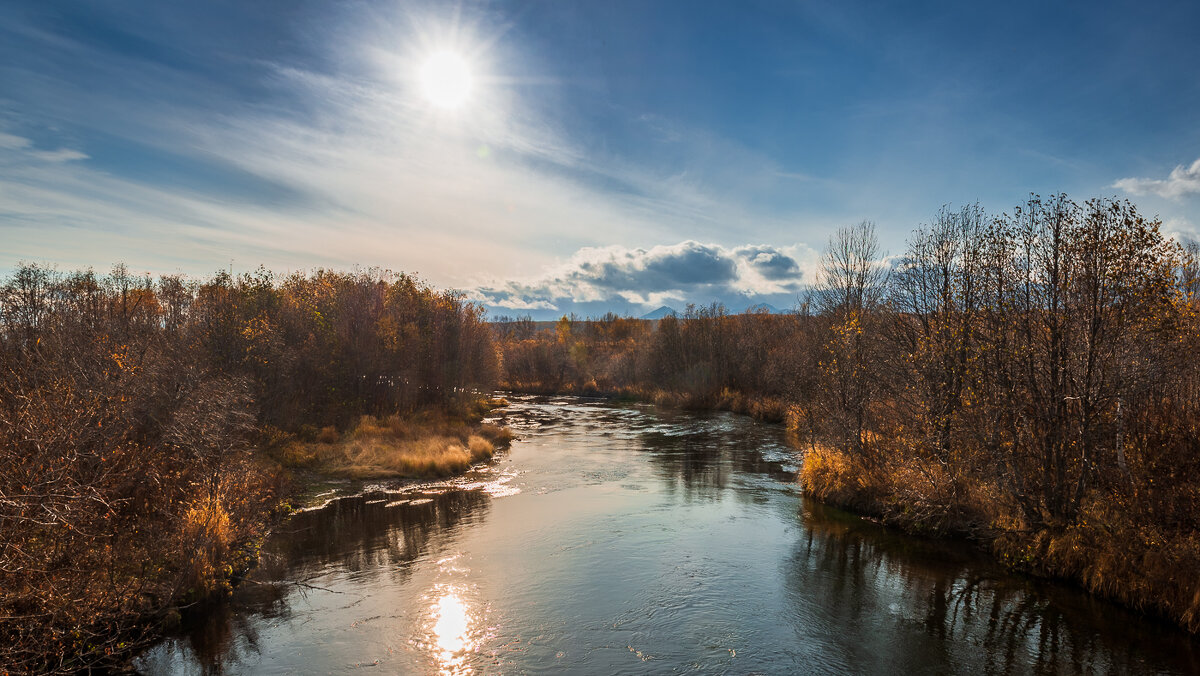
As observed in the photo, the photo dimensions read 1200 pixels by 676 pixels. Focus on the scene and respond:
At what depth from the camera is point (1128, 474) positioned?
43.0 feet

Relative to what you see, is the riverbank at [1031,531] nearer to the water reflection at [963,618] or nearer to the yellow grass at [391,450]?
the water reflection at [963,618]

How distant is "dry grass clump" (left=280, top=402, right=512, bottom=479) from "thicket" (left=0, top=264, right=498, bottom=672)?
73.0 inches

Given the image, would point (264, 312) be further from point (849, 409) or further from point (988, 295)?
point (988, 295)

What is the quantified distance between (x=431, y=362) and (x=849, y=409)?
29969mm

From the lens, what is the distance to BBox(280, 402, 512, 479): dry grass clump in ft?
89.2

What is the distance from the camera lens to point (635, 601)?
13922mm

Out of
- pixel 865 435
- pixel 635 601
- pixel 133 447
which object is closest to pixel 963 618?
pixel 635 601

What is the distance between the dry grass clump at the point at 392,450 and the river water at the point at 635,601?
4.37m

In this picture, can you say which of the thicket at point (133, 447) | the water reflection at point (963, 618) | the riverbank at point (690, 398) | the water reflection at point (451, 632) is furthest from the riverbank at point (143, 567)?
the riverbank at point (690, 398)

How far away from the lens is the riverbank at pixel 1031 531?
12.0 meters

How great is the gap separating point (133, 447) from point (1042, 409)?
2185 centimetres

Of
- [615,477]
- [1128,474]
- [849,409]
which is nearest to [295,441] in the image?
[615,477]

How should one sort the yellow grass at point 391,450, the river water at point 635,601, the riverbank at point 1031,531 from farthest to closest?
the yellow grass at point 391,450 → the riverbank at point 1031,531 → the river water at point 635,601

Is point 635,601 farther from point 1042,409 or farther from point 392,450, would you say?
point 392,450
